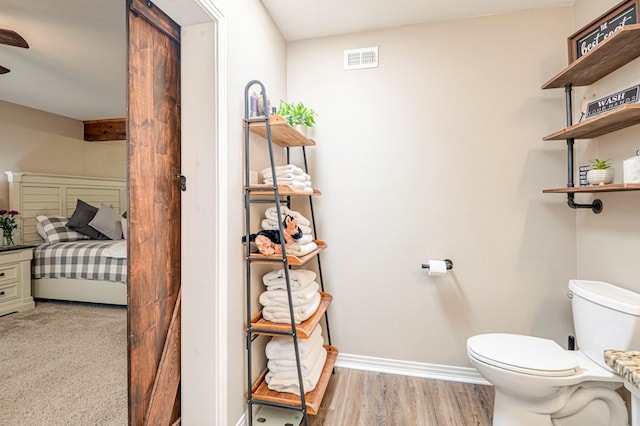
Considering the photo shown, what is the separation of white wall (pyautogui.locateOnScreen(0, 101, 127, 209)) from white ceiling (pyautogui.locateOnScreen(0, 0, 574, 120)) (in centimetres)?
69

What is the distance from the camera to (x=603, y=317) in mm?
1437

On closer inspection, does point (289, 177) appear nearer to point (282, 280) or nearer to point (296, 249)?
point (296, 249)

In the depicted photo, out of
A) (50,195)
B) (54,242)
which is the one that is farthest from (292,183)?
(50,195)

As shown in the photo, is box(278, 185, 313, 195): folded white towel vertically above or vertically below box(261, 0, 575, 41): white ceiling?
below

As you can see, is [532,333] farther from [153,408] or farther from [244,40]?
[244,40]

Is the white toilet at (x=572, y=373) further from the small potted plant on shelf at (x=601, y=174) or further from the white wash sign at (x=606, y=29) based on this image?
the white wash sign at (x=606, y=29)

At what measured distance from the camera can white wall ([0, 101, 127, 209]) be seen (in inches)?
146

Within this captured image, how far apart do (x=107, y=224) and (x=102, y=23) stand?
2.73 m

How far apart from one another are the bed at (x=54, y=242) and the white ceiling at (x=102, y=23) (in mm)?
1258

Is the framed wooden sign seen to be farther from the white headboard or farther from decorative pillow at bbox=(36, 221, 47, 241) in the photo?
decorative pillow at bbox=(36, 221, 47, 241)

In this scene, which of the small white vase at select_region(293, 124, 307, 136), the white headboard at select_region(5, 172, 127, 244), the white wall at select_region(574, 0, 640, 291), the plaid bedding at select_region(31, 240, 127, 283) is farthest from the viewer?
the white headboard at select_region(5, 172, 127, 244)

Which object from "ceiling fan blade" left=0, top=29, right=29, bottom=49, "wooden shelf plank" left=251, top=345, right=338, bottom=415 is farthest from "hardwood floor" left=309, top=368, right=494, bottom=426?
"ceiling fan blade" left=0, top=29, right=29, bottom=49

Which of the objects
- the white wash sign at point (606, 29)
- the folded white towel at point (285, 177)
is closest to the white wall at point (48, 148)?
the folded white towel at point (285, 177)

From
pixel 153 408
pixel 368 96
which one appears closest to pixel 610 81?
pixel 368 96
